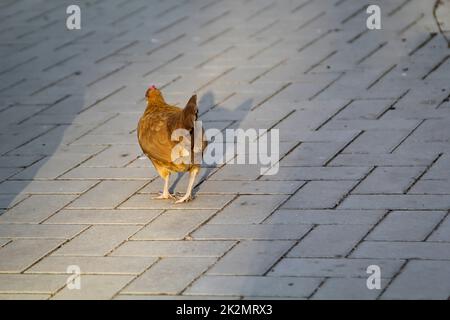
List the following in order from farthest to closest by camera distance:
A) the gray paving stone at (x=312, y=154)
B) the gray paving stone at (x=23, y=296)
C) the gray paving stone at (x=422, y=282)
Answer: the gray paving stone at (x=312, y=154) < the gray paving stone at (x=23, y=296) < the gray paving stone at (x=422, y=282)

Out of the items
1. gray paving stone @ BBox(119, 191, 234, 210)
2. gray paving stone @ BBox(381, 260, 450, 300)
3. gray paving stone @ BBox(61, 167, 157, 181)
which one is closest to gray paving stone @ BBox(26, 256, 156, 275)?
gray paving stone @ BBox(119, 191, 234, 210)

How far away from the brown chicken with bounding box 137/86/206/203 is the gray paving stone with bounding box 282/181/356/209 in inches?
28.2

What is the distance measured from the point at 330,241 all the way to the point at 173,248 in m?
0.98

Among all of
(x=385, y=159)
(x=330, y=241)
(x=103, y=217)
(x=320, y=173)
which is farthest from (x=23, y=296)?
(x=385, y=159)

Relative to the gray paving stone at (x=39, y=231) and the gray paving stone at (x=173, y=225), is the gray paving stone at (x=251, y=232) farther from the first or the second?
the gray paving stone at (x=39, y=231)

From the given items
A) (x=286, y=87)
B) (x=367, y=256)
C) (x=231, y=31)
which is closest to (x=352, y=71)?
(x=286, y=87)

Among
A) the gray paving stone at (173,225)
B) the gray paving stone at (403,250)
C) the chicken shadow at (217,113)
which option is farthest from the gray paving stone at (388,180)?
the chicken shadow at (217,113)


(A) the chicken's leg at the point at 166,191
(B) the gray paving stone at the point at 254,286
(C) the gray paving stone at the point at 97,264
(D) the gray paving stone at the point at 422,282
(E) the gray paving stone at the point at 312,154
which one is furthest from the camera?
(E) the gray paving stone at the point at 312,154

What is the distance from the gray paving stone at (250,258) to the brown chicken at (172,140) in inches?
29.6

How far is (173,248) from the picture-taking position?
6258 millimetres

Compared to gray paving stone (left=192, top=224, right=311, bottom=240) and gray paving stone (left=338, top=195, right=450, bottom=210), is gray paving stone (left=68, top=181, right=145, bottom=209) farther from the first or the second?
gray paving stone (left=338, top=195, right=450, bottom=210)

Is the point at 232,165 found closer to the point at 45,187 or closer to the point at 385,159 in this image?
the point at 385,159

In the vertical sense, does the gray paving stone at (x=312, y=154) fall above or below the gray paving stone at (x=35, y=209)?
above

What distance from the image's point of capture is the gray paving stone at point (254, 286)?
18.1ft
